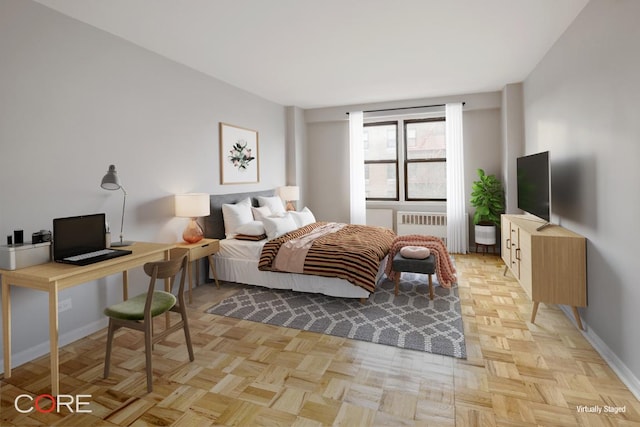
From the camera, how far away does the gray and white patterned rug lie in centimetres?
281

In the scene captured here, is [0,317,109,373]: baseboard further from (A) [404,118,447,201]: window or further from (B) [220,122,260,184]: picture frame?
(A) [404,118,447,201]: window

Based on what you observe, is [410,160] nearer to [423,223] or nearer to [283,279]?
[423,223]

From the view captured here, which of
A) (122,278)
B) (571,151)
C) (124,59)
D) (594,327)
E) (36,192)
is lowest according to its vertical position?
(594,327)

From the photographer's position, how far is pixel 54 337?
2086 mm

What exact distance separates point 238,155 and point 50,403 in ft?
11.8

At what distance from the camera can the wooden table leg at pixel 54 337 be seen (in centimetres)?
205

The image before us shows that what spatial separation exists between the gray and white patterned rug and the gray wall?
3.41ft

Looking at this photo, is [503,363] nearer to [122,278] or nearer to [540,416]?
[540,416]

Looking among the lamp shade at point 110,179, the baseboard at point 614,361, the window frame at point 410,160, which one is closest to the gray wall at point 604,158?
the baseboard at point 614,361

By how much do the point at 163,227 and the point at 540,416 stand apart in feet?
11.8

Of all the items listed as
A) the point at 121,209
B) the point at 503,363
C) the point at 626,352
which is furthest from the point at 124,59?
the point at 626,352

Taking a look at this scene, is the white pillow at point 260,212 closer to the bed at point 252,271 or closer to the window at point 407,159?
the bed at point 252,271

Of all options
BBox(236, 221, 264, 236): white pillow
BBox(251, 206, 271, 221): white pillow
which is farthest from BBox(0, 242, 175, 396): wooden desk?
BBox(251, 206, 271, 221): white pillow

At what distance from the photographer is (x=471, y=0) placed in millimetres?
2650
